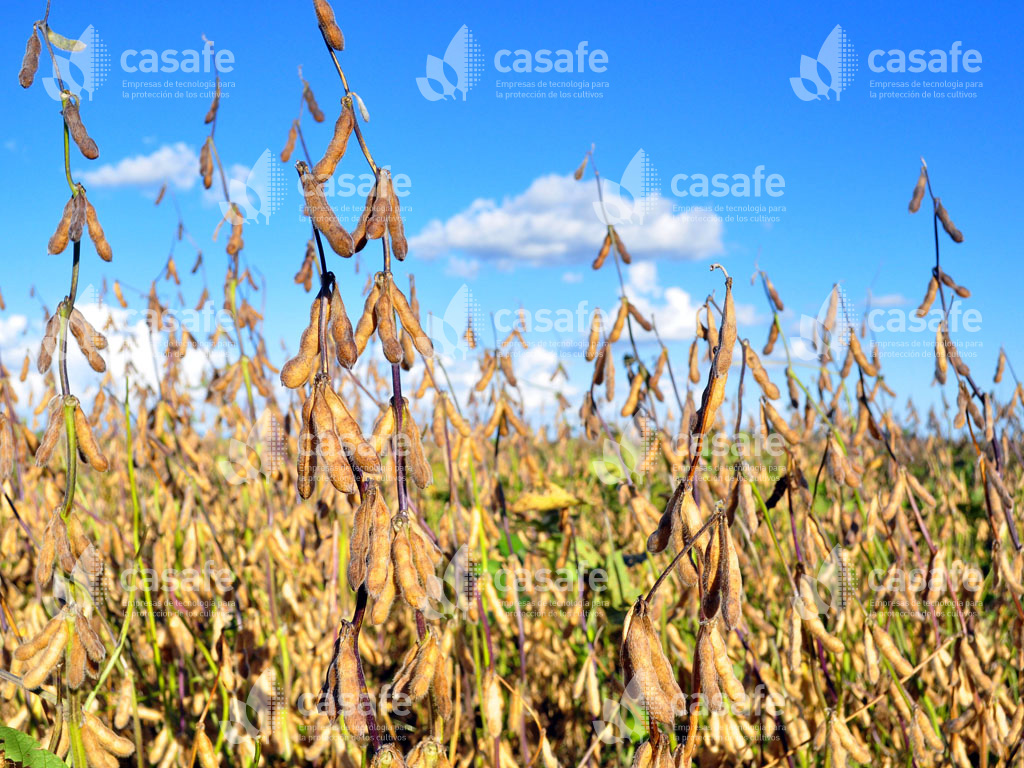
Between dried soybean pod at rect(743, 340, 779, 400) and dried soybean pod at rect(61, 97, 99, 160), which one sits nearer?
dried soybean pod at rect(61, 97, 99, 160)

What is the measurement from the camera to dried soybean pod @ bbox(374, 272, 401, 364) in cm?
97

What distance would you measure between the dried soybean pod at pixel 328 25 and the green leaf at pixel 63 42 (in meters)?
0.50

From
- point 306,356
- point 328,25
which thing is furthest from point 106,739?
point 328,25

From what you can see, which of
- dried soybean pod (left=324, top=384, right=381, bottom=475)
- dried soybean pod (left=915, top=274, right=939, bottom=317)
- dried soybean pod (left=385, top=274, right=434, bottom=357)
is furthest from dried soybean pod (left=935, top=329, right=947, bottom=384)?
dried soybean pod (left=324, top=384, right=381, bottom=475)

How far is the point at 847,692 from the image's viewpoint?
205 centimetres

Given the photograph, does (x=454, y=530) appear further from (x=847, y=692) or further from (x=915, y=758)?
(x=915, y=758)

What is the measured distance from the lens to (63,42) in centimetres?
126

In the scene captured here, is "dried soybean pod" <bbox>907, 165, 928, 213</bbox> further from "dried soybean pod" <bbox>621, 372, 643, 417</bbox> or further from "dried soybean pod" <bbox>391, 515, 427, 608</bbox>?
"dried soybean pod" <bbox>391, 515, 427, 608</bbox>

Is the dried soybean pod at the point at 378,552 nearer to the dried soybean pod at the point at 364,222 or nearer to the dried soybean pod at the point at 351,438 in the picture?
the dried soybean pod at the point at 351,438

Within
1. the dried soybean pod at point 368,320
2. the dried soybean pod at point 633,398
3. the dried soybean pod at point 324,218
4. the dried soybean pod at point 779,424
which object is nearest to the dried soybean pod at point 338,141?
the dried soybean pod at point 324,218

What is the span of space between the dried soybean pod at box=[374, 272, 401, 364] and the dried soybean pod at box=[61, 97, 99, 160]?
0.54 metres

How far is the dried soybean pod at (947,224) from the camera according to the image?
2236 millimetres

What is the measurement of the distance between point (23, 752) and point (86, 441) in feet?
1.46

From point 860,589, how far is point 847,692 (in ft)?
3.47
